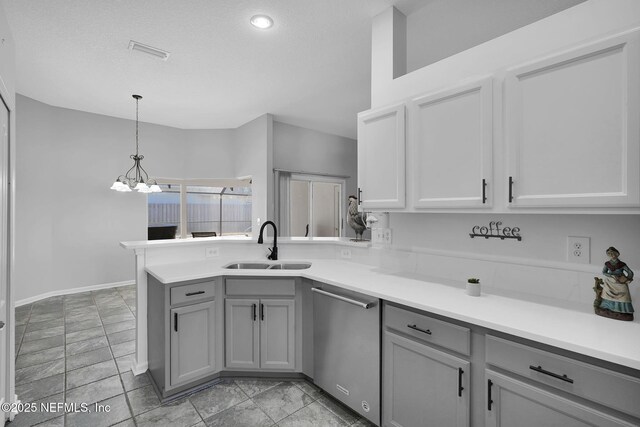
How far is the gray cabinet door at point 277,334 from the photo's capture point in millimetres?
2299

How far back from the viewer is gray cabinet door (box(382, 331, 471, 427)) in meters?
1.42

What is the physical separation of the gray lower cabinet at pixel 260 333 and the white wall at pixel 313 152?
332 centimetres

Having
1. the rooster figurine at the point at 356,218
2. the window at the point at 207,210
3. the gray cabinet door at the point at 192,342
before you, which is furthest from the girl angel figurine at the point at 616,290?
the window at the point at 207,210

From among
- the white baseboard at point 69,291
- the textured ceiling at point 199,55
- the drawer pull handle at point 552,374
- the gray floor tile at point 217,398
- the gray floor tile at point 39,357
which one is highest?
the textured ceiling at point 199,55

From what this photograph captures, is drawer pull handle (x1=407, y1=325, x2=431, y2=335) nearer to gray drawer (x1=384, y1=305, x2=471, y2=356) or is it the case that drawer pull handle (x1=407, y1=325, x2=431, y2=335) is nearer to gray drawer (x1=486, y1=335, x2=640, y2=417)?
gray drawer (x1=384, y1=305, x2=471, y2=356)

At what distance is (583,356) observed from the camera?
110 cm

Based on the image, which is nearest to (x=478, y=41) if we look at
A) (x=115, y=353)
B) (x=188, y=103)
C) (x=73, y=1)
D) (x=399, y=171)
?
(x=399, y=171)

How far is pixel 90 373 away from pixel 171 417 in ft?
3.53

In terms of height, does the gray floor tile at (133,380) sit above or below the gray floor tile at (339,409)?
below

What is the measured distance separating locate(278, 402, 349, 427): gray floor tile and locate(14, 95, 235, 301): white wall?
4574mm

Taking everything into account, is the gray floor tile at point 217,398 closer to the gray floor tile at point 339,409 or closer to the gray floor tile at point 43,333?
the gray floor tile at point 339,409

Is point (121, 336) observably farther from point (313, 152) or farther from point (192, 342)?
point (313, 152)

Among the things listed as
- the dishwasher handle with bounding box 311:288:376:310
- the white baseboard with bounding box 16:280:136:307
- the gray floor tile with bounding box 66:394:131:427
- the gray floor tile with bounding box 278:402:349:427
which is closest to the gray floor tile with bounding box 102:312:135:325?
the white baseboard with bounding box 16:280:136:307

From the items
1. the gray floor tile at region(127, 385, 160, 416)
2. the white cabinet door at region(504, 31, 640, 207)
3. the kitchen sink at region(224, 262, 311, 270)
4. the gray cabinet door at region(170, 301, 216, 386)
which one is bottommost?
the gray floor tile at region(127, 385, 160, 416)
